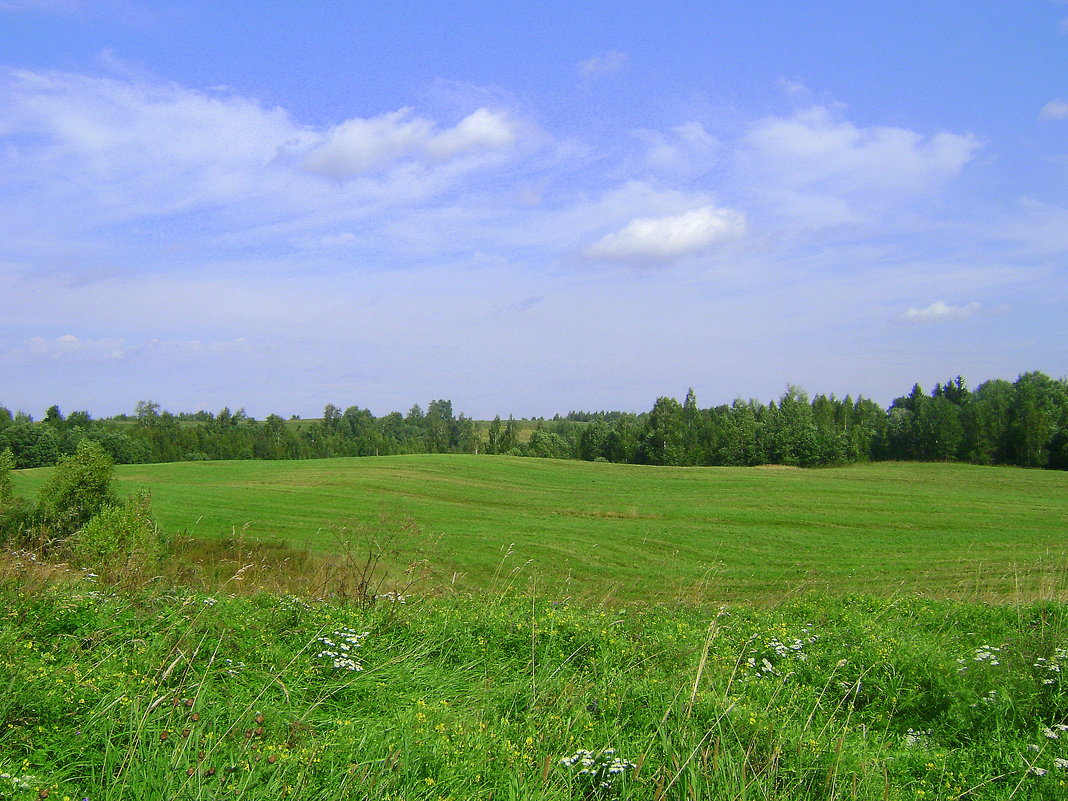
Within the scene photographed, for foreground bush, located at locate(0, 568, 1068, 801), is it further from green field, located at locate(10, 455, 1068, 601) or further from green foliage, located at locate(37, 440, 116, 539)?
green foliage, located at locate(37, 440, 116, 539)

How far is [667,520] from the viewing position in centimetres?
3741

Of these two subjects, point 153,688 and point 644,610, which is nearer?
point 153,688

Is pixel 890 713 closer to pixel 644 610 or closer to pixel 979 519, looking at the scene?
pixel 644 610

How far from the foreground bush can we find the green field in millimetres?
2649

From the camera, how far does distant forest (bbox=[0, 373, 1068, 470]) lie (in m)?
73.0

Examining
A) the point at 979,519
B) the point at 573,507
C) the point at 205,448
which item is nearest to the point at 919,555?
the point at 979,519

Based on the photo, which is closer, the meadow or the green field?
the meadow

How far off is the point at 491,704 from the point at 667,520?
34414 mm

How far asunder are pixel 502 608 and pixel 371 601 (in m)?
1.24

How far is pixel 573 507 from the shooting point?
140 feet

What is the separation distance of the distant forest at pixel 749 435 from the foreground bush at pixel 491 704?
233 feet

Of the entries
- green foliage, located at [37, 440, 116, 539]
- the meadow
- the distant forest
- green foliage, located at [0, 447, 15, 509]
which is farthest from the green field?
the distant forest

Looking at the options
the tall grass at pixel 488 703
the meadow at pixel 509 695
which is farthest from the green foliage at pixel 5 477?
the tall grass at pixel 488 703

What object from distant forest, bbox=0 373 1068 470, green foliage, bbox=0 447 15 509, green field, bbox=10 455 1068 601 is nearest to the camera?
green field, bbox=10 455 1068 601
